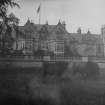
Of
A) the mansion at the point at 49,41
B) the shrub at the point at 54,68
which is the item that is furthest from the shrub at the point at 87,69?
the mansion at the point at 49,41

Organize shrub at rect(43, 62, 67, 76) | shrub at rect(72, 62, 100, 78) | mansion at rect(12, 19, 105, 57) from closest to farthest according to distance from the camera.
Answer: shrub at rect(43, 62, 67, 76) < shrub at rect(72, 62, 100, 78) < mansion at rect(12, 19, 105, 57)

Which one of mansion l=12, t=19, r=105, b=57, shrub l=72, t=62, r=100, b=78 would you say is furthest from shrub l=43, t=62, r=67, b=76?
mansion l=12, t=19, r=105, b=57

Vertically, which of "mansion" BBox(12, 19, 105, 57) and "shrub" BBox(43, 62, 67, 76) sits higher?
"mansion" BBox(12, 19, 105, 57)

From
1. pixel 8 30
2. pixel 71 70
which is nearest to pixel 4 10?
pixel 8 30

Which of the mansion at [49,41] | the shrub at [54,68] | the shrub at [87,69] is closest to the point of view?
the shrub at [54,68]

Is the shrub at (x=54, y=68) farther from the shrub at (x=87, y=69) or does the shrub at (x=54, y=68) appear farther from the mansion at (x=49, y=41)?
the mansion at (x=49, y=41)

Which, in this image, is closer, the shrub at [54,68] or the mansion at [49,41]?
the shrub at [54,68]

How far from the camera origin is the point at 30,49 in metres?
32.5

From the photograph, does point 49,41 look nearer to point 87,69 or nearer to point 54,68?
point 54,68

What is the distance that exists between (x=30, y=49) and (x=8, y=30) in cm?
2224

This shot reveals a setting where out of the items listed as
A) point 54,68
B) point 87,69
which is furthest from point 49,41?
point 87,69

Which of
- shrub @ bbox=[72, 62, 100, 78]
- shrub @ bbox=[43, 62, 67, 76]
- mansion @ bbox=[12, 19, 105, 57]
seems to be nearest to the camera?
shrub @ bbox=[43, 62, 67, 76]

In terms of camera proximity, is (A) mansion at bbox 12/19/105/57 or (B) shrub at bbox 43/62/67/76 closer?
(B) shrub at bbox 43/62/67/76

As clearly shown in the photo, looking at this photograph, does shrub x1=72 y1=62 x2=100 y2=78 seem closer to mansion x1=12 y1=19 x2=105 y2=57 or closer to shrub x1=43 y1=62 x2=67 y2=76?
shrub x1=43 y1=62 x2=67 y2=76
